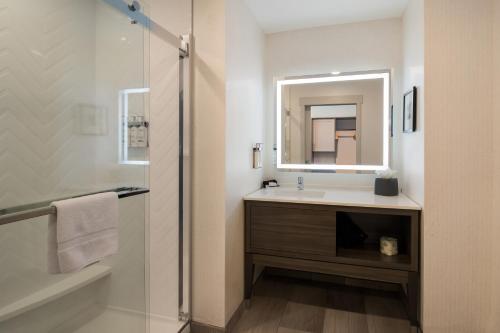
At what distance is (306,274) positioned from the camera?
2531 millimetres

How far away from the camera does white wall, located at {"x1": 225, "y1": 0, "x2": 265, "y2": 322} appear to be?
179 cm

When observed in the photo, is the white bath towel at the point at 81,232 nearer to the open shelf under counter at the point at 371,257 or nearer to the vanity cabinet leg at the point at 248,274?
the vanity cabinet leg at the point at 248,274

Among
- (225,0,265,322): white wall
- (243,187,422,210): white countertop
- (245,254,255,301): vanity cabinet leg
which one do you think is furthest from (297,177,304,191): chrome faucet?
(245,254,255,301): vanity cabinet leg

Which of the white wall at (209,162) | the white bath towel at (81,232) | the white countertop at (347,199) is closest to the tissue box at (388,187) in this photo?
the white countertop at (347,199)

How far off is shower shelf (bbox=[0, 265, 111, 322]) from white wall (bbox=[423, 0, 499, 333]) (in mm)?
1925

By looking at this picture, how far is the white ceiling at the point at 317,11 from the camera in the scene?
2088 millimetres

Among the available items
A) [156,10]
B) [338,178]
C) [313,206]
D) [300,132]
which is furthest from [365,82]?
[156,10]

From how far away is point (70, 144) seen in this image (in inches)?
54.4

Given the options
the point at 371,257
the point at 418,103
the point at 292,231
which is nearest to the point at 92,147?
the point at 292,231

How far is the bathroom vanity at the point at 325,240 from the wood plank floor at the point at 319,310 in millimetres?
193

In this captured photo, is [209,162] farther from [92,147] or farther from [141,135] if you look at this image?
[92,147]

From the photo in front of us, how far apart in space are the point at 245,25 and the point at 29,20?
1334 mm

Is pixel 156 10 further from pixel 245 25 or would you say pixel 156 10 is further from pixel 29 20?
pixel 29 20

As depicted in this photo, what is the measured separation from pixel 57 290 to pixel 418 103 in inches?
96.8
